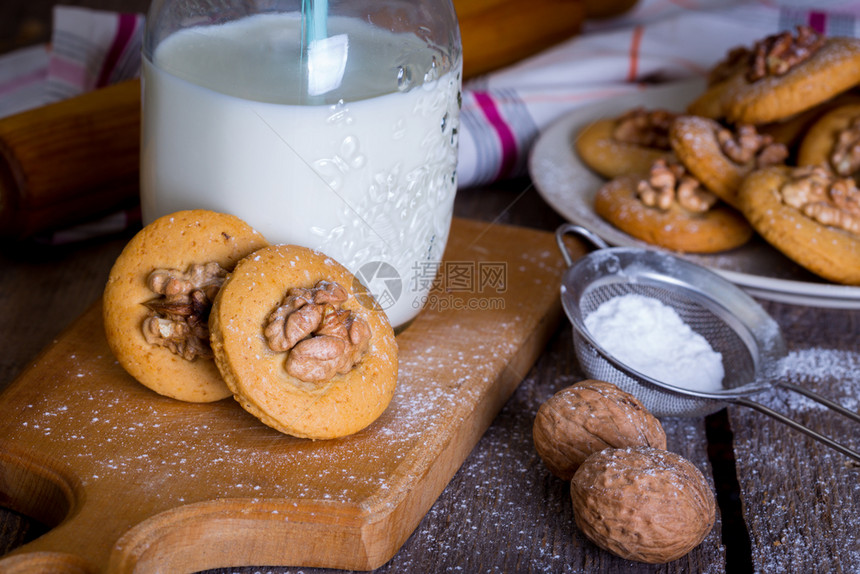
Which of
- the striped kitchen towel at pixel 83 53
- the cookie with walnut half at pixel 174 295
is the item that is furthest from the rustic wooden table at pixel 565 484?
the striped kitchen towel at pixel 83 53

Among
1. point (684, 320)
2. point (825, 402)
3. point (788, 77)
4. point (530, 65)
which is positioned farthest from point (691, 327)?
point (530, 65)


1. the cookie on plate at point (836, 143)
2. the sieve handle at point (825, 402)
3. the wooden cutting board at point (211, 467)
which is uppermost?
the cookie on plate at point (836, 143)

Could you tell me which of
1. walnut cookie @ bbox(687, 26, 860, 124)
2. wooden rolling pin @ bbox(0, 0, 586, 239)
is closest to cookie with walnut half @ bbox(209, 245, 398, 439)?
wooden rolling pin @ bbox(0, 0, 586, 239)

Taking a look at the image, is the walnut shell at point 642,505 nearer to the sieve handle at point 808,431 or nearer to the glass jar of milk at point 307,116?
the sieve handle at point 808,431

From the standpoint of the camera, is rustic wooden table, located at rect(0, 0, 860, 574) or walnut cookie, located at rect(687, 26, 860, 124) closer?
rustic wooden table, located at rect(0, 0, 860, 574)

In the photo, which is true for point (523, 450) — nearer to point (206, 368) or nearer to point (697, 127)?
point (206, 368)

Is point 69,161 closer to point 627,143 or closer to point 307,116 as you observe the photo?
point 307,116

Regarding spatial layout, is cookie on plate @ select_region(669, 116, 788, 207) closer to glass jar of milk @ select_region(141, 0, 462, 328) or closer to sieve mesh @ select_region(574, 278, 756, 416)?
sieve mesh @ select_region(574, 278, 756, 416)
